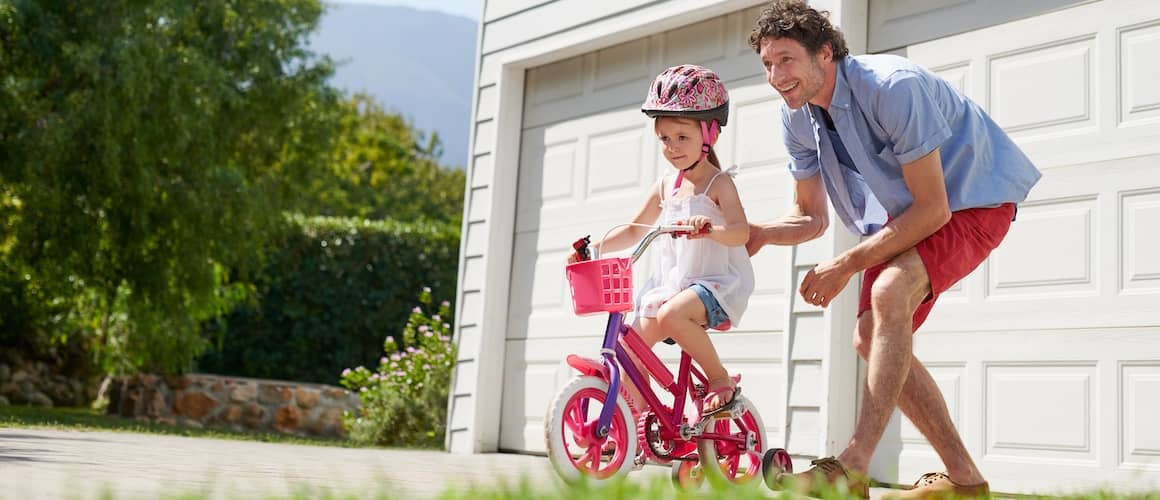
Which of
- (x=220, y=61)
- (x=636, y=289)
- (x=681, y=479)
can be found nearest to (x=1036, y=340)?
(x=681, y=479)

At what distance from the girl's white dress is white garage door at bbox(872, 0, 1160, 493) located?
130 cm

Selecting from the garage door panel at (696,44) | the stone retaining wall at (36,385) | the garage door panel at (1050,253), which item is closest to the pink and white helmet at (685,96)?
the garage door panel at (1050,253)

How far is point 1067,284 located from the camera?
4.64 metres

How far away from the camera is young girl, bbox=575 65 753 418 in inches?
155

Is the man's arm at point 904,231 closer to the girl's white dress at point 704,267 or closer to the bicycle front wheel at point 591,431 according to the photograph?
the girl's white dress at point 704,267

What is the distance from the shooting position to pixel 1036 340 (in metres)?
4.70

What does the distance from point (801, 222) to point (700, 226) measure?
33 cm

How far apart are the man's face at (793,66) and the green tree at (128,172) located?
24.9 ft

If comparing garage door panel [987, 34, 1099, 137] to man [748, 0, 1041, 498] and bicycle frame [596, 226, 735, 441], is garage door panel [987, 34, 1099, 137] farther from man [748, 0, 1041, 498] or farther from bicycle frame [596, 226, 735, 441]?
bicycle frame [596, 226, 735, 441]

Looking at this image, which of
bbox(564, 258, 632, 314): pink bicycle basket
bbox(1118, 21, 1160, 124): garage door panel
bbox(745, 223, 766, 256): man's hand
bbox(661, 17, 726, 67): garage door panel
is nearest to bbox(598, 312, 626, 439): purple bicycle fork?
bbox(564, 258, 632, 314): pink bicycle basket

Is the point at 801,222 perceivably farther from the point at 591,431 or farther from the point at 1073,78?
the point at 1073,78

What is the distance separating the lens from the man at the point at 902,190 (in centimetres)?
321

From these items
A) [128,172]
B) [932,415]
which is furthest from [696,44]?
[128,172]

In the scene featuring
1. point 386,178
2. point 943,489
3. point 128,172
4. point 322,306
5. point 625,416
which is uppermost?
point 386,178
